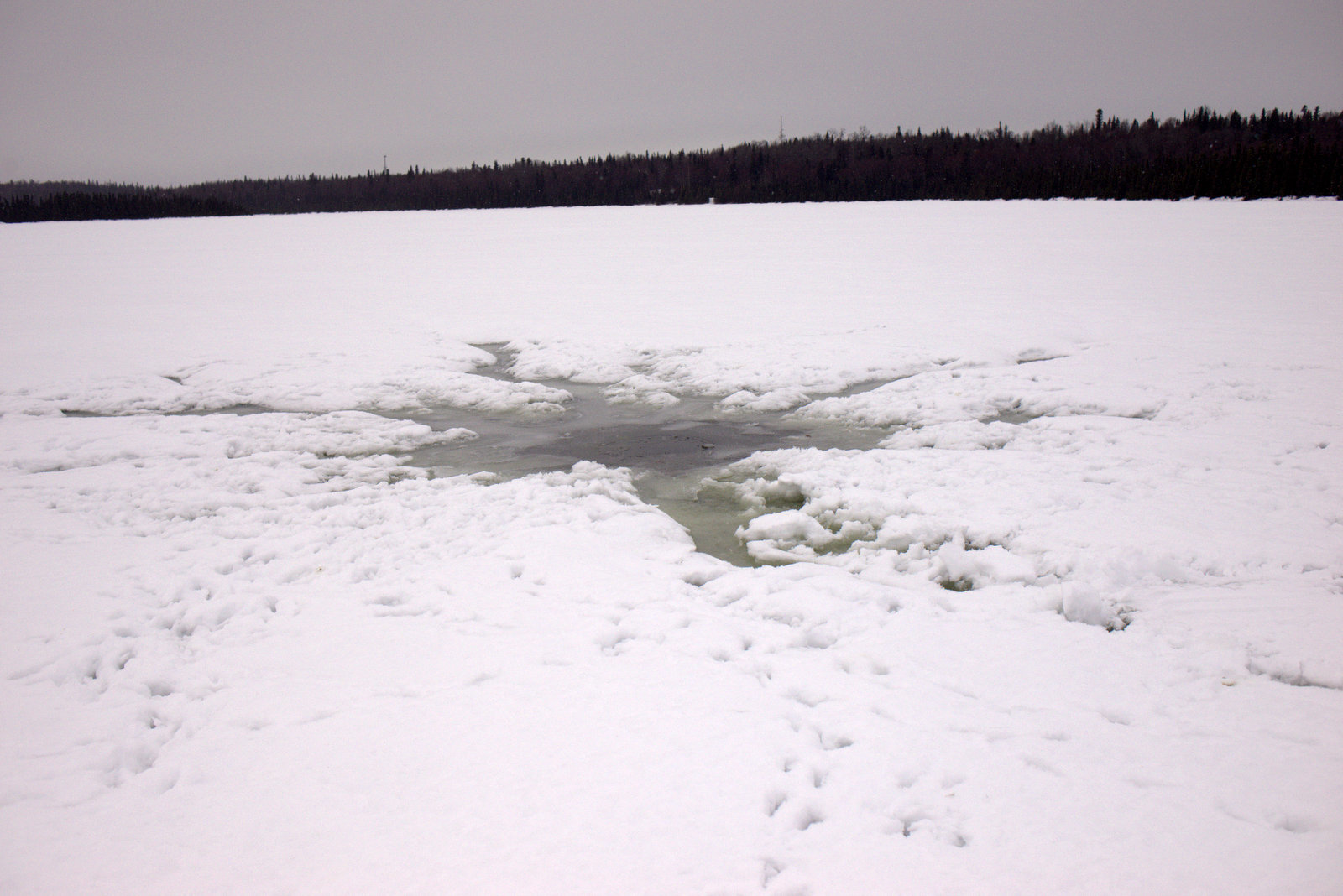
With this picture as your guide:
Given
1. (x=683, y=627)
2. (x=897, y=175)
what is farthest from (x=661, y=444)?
(x=897, y=175)

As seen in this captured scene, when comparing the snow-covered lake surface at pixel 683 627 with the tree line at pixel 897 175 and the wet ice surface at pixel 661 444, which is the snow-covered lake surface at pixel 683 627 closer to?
the wet ice surface at pixel 661 444

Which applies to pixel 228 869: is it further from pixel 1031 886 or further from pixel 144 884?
pixel 1031 886

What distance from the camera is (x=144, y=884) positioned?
8.28 ft

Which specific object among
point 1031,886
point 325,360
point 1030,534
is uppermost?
point 325,360

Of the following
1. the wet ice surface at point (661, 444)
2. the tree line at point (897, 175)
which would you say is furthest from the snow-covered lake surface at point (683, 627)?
the tree line at point (897, 175)

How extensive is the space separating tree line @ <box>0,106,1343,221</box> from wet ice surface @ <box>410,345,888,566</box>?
37.5 metres

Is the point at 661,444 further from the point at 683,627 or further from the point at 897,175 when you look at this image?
the point at 897,175

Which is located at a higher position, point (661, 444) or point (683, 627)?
point (661, 444)

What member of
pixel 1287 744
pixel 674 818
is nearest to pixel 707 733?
pixel 674 818

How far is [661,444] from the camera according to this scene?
805cm

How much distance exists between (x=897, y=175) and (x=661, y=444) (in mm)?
56327

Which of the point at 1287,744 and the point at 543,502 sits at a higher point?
the point at 543,502

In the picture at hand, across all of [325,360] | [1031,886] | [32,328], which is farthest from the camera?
[32,328]

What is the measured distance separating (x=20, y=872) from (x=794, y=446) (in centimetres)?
639
